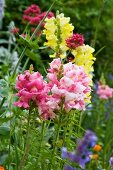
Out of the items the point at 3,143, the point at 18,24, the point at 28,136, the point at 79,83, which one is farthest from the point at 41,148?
the point at 18,24

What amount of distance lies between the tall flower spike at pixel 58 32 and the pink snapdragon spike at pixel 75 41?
41 mm

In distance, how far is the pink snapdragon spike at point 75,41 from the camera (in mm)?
2656

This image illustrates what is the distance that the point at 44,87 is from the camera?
2312mm

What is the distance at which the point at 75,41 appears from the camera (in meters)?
2.68

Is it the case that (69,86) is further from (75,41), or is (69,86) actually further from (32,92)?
(75,41)

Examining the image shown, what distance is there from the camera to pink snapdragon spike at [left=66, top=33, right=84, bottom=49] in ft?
8.72

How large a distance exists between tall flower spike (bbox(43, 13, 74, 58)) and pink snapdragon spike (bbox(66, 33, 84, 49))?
4 centimetres

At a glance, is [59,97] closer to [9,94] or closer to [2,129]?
[9,94]

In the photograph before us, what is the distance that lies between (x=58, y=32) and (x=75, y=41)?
3.7 inches

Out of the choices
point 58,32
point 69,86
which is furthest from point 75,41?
point 69,86

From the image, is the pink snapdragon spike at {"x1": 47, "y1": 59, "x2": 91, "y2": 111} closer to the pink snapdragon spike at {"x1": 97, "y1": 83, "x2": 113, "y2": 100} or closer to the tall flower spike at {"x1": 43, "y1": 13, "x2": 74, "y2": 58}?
the tall flower spike at {"x1": 43, "y1": 13, "x2": 74, "y2": 58}

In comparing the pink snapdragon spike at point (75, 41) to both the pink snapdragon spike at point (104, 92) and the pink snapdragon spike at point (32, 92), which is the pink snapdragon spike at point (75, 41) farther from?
the pink snapdragon spike at point (104, 92)

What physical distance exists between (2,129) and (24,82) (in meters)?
0.42

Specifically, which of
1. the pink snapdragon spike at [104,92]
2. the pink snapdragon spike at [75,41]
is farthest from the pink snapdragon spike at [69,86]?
the pink snapdragon spike at [104,92]
